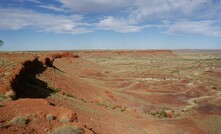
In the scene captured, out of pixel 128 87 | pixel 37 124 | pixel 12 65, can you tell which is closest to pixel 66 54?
pixel 128 87

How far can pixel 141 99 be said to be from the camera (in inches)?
1329

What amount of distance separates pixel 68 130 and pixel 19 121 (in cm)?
242

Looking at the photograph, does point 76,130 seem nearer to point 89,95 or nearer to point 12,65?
point 12,65

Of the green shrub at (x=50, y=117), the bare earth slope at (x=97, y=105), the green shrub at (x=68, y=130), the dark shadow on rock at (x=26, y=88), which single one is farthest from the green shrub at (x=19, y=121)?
the dark shadow on rock at (x=26, y=88)

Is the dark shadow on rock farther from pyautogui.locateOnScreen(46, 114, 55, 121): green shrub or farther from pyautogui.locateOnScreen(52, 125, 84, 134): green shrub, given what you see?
pyautogui.locateOnScreen(52, 125, 84, 134): green shrub

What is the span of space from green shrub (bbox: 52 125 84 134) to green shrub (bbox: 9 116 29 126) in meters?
1.51

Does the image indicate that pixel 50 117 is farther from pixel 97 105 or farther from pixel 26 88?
pixel 97 105

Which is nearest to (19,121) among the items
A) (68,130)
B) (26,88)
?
(68,130)

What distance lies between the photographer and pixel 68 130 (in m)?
12.7

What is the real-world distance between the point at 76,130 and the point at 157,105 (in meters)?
20.3

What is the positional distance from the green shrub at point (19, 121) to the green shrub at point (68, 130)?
1506 mm

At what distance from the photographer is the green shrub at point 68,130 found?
12.6 m

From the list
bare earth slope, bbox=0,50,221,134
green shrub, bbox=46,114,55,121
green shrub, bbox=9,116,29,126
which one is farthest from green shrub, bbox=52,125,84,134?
green shrub, bbox=9,116,29,126

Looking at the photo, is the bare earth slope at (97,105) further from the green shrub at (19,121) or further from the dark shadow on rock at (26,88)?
the green shrub at (19,121)
